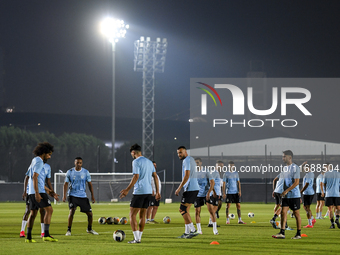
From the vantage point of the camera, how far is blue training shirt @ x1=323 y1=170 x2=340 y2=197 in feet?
56.4

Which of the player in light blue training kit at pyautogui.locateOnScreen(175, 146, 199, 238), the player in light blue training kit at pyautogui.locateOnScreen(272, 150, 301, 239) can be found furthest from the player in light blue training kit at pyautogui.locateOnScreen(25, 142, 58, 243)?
the player in light blue training kit at pyautogui.locateOnScreen(272, 150, 301, 239)

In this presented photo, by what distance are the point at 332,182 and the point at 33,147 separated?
66.2 metres

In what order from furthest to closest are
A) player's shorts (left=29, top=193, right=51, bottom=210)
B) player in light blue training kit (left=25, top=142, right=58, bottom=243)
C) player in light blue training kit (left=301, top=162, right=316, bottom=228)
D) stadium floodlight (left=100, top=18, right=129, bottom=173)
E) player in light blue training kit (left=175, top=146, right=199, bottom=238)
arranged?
stadium floodlight (left=100, top=18, right=129, bottom=173) → player in light blue training kit (left=301, top=162, right=316, bottom=228) → player in light blue training kit (left=175, top=146, right=199, bottom=238) → player's shorts (left=29, top=193, right=51, bottom=210) → player in light blue training kit (left=25, top=142, right=58, bottom=243)

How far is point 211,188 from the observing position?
14.8m

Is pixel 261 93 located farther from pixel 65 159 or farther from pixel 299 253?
pixel 299 253

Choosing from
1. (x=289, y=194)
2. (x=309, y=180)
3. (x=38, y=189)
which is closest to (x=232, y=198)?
(x=309, y=180)

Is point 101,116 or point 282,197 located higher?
point 101,116

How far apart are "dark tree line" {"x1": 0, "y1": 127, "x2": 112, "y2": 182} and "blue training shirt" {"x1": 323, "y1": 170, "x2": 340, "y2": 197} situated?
55.7m

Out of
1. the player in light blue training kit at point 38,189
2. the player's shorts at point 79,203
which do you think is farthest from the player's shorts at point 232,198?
the player in light blue training kit at point 38,189

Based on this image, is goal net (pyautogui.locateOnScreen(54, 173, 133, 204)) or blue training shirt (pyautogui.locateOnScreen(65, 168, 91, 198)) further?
goal net (pyautogui.locateOnScreen(54, 173, 133, 204))

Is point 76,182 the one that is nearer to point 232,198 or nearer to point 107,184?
point 232,198

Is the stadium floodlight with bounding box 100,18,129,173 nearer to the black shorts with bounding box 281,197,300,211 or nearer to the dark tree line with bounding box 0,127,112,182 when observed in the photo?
the dark tree line with bounding box 0,127,112,182

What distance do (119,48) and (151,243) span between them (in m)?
41.2

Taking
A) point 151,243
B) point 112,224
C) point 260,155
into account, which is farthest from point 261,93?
point 151,243
